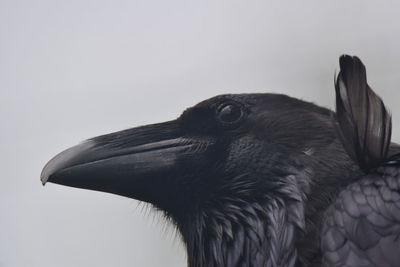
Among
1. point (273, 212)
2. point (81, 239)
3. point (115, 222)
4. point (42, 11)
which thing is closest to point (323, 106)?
point (273, 212)

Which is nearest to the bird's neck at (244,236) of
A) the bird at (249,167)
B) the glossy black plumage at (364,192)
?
the bird at (249,167)

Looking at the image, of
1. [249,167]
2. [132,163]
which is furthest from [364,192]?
[132,163]

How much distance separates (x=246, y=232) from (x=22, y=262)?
762 millimetres

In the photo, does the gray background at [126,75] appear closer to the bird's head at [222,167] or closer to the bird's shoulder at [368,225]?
Answer: the bird's head at [222,167]

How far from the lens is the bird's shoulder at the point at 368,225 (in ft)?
2.85

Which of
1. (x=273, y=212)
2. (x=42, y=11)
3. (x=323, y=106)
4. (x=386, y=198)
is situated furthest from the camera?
(x=42, y=11)

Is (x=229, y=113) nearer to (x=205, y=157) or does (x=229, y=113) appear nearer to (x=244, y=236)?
(x=205, y=157)

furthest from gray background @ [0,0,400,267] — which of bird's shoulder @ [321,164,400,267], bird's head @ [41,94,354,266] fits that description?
bird's shoulder @ [321,164,400,267]

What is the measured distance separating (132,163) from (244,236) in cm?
25

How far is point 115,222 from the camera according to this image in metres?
1.45

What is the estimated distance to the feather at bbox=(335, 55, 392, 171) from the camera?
3.19 ft

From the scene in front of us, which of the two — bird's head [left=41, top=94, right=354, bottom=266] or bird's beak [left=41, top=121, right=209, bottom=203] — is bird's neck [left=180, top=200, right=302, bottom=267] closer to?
bird's head [left=41, top=94, right=354, bottom=266]

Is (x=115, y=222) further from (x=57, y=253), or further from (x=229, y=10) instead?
(x=229, y=10)

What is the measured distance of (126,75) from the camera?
1.52 m
